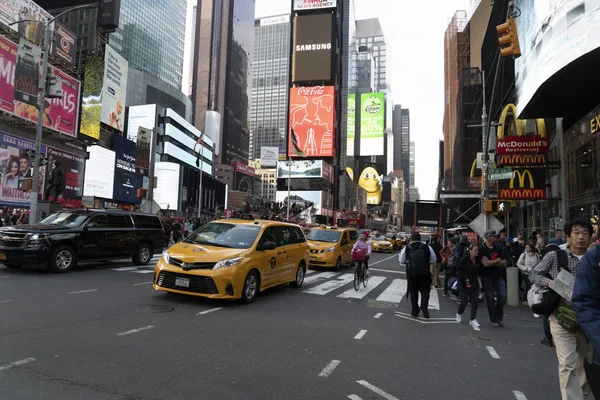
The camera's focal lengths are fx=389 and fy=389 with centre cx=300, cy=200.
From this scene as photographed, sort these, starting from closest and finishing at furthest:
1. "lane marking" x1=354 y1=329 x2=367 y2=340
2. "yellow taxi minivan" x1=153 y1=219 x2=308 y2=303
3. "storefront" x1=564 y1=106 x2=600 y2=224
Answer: "lane marking" x1=354 y1=329 x2=367 y2=340 < "yellow taxi minivan" x1=153 y1=219 x2=308 y2=303 < "storefront" x1=564 y1=106 x2=600 y2=224

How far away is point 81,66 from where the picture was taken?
44594 mm

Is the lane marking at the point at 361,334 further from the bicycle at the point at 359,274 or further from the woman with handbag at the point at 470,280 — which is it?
the bicycle at the point at 359,274

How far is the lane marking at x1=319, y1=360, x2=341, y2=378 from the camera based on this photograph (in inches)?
172

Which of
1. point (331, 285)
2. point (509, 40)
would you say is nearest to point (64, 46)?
point (331, 285)

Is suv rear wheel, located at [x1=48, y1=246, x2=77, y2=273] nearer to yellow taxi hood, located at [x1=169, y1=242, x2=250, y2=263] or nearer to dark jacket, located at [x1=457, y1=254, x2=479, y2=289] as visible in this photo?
yellow taxi hood, located at [x1=169, y1=242, x2=250, y2=263]

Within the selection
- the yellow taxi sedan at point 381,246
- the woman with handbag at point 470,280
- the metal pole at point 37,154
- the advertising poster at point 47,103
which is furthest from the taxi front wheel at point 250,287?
the advertising poster at point 47,103

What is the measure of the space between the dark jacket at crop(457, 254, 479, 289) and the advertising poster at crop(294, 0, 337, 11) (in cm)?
10278

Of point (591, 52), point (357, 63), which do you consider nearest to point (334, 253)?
point (591, 52)

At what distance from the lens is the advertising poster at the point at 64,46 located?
37.7 m

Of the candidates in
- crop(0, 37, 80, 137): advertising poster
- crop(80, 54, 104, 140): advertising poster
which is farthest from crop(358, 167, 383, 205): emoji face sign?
crop(0, 37, 80, 137): advertising poster

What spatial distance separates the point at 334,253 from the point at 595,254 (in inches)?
512

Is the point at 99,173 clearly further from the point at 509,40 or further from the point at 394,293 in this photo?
the point at 509,40

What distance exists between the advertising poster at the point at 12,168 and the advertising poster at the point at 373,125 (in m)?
108

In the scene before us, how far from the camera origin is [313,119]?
316 feet
